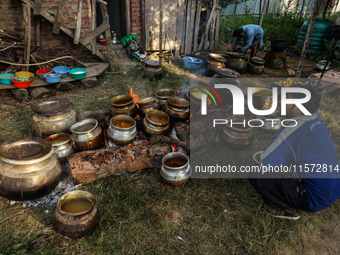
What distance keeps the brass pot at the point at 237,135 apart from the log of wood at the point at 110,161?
Result: 1.19 m

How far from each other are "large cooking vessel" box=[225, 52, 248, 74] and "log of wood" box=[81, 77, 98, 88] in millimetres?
5047

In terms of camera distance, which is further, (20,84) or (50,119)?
(20,84)

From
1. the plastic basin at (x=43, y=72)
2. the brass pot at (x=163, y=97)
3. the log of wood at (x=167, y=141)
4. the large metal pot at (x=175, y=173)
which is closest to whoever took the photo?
the large metal pot at (x=175, y=173)

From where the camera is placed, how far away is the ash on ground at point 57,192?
344 cm

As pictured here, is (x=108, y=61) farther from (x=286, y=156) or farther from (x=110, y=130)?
(x=286, y=156)

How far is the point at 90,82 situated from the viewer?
23.6 feet

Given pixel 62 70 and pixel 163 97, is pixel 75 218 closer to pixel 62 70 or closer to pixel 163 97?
pixel 163 97

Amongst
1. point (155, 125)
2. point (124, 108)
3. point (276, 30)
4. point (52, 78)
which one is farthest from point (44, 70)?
point (276, 30)

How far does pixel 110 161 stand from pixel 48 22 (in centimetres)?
690

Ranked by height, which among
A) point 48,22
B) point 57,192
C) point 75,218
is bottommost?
point 57,192

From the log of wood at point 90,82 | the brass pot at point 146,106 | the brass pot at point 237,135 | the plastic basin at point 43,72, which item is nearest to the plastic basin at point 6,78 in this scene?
the plastic basin at point 43,72

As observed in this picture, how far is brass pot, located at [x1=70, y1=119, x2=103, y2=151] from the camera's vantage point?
3.99 m

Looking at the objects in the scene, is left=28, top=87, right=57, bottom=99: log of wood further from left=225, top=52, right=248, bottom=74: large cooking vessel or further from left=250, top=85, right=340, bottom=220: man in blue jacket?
left=225, top=52, right=248, bottom=74: large cooking vessel

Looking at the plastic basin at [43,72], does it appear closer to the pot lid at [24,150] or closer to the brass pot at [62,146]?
the brass pot at [62,146]
